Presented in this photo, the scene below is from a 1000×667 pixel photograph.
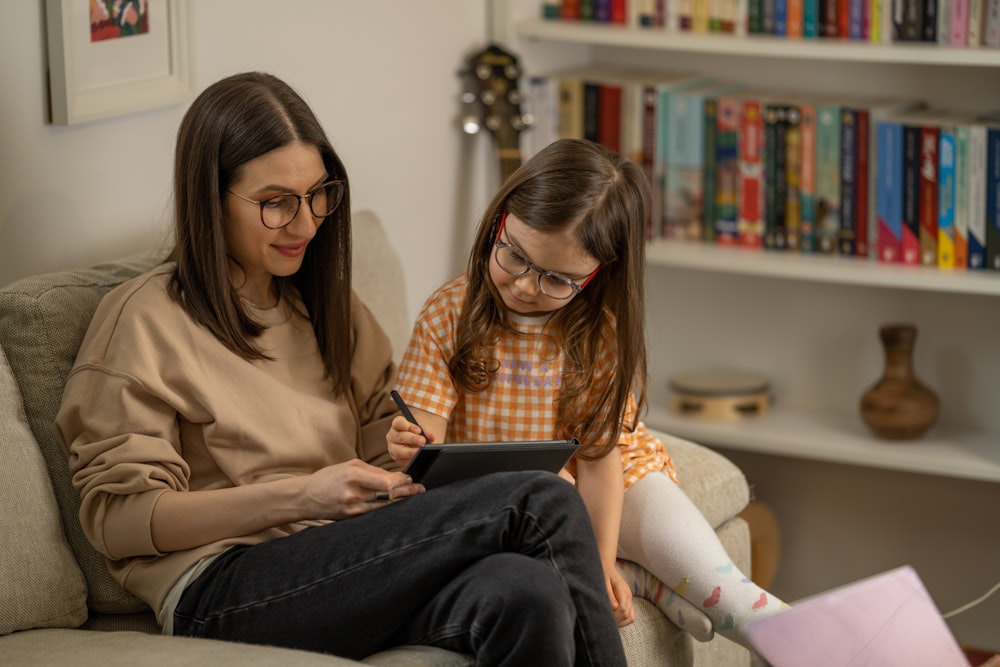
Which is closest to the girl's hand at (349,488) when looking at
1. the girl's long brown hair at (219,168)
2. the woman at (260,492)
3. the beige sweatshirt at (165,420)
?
the woman at (260,492)

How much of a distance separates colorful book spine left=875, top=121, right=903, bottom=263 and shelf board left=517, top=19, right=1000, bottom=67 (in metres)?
0.13

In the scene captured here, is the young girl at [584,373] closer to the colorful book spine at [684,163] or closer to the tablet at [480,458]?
the tablet at [480,458]

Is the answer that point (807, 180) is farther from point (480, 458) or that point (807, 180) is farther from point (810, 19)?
point (480, 458)

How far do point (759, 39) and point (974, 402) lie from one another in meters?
0.82

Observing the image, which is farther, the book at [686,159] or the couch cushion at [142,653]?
the book at [686,159]

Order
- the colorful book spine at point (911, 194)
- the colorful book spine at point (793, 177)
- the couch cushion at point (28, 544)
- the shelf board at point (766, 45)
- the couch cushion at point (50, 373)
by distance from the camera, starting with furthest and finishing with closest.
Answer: the colorful book spine at point (793, 177) < the colorful book spine at point (911, 194) < the shelf board at point (766, 45) < the couch cushion at point (50, 373) < the couch cushion at point (28, 544)

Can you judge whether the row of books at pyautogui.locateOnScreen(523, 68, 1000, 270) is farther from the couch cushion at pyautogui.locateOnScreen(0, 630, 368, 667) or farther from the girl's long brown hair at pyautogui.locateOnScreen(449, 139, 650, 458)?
the couch cushion at pyautogui.locateOnScreen(0, 630, 368, 667)

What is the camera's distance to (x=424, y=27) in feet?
8.25

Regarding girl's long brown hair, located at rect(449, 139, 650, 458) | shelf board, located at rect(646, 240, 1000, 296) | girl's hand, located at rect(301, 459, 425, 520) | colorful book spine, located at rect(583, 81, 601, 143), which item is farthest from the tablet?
colorful book spine, located at rect(583, 81, 601, 143)

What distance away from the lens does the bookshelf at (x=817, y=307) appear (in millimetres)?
2461

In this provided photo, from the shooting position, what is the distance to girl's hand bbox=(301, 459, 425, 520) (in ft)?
4.93

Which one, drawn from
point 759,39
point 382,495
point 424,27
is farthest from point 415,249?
point 382,495

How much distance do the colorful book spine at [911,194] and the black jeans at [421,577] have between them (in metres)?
1.22

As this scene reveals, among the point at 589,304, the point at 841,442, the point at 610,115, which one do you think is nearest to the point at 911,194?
the point at 841,442
